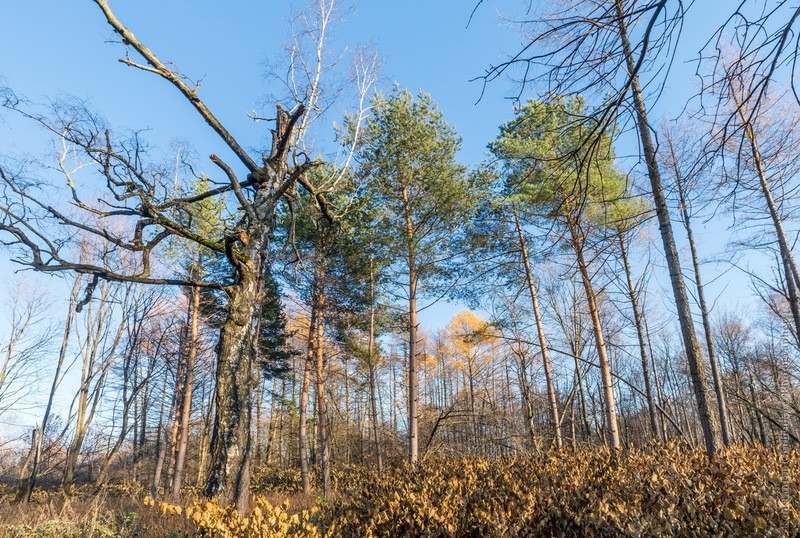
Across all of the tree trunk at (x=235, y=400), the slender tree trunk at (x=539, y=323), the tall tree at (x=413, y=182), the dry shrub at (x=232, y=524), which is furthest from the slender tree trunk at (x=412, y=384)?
the dry shrub at (x=232, y=524)

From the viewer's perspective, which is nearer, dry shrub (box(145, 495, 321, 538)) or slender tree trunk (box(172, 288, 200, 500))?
dry shrub (box(145, 495, 321, 538))

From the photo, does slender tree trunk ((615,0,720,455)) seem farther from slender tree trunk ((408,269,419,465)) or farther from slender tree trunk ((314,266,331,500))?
slender tree trunk ((314,266,331,500))

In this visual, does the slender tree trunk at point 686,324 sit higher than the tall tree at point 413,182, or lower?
lower

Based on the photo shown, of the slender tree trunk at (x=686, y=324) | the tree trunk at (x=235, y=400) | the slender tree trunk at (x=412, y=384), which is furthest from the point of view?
the slender tree trunk at (x=412, y=384)

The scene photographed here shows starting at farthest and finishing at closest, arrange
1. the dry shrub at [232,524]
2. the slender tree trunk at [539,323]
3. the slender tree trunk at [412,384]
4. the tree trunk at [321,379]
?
the tree trunk at [321,379]
the slender tree trunk at [539,323]
the slender tree trunk at [412,384]
the dry shrub at [232,524]

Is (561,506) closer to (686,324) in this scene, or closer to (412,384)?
(686,324)

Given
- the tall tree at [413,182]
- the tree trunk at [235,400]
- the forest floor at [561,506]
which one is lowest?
the forest floor at [561,506]

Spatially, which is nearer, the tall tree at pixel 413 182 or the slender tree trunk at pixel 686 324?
the slender tree trunk at pixel 686 324

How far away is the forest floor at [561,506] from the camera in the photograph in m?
2.61

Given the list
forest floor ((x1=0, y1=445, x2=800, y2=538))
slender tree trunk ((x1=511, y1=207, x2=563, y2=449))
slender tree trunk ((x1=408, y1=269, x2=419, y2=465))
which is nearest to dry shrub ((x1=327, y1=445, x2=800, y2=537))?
forest floor ((x1=0, y1=445, x2=800, y2=538))

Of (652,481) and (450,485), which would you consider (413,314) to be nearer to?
(450,485)

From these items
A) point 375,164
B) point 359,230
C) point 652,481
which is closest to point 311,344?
point 359,230

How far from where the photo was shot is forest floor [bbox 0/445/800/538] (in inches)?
103

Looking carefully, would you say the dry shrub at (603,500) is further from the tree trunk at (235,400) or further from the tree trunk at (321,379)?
the tree trunk at (321,379)
